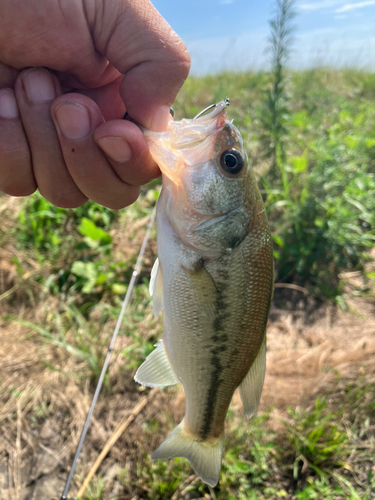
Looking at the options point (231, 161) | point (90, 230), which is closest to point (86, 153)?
point (231, 161)

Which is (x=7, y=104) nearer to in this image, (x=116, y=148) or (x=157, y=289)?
(x=116, y=148)

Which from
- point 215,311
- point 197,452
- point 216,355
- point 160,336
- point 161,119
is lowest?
point 160,336

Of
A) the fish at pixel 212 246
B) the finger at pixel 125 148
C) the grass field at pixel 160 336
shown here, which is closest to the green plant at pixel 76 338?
the grass field at pixel 160 336

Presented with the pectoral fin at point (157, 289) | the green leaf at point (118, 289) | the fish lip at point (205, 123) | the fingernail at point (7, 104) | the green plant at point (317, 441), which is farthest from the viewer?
the green leaf at point (118, 289)

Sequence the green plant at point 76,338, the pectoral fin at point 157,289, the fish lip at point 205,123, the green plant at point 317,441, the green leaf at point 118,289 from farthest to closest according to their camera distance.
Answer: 1. the green leaf at point 118,289
2. the green plant at point 76,338
3. the green plant at point 317,441
4. the pectoral fin at point 157,289
5. the fish lip at point 205,123

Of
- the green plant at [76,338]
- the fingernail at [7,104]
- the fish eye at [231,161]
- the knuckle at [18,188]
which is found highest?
the fingernail at [7,104]

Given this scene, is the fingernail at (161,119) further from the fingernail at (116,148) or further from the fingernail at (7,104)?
the fingernail at (7,104)
